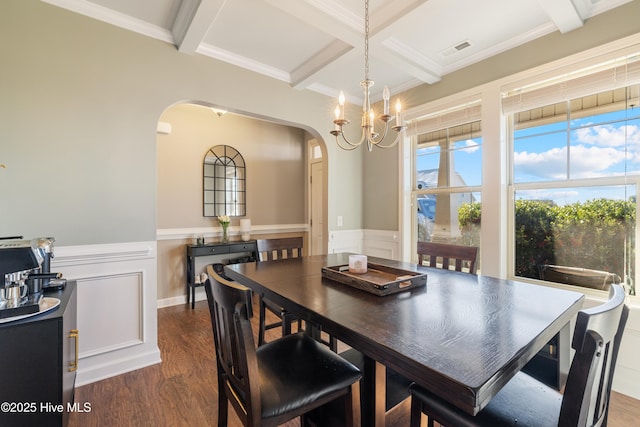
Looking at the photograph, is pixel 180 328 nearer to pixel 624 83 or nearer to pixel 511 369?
pixel 511 369

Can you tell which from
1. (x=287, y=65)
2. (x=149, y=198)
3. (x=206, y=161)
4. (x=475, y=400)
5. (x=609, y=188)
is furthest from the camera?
(x=206, y=161)

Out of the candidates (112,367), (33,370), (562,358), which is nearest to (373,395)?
(562,358)

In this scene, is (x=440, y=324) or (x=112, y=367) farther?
(x=112, y=367)

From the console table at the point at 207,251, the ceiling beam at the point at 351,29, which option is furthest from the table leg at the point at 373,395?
the console table at the point at 207,251

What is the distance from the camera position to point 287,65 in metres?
2.84

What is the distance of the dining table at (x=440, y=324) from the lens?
763mm

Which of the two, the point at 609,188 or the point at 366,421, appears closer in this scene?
the point at 366,421

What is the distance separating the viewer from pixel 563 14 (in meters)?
1.96

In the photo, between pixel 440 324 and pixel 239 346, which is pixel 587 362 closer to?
pixel 440 324

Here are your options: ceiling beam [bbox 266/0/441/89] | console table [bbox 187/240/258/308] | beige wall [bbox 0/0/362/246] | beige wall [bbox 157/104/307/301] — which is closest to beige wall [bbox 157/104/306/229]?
beige wall [bbox 157/104/307/301]

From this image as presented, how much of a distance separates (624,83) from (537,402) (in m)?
2.19

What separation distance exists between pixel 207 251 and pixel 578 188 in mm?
3734

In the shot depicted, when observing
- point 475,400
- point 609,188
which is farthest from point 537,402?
point 609,188

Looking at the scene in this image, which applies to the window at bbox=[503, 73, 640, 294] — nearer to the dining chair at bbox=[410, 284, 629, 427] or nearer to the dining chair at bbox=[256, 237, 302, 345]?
the dining chair at bbox=[410, 284, 629, 427]
